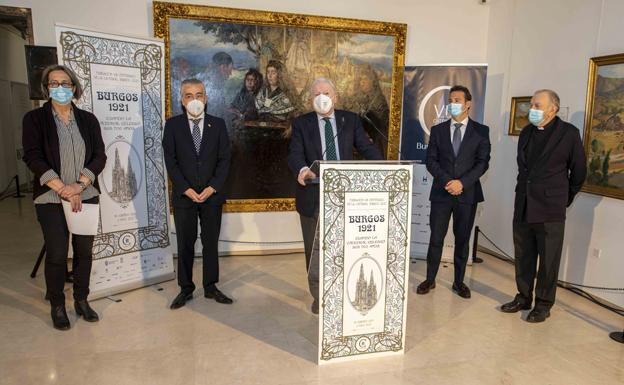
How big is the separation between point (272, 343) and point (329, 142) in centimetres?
150

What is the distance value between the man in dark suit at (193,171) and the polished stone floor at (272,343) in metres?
0.44

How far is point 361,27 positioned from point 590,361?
12.9 feet

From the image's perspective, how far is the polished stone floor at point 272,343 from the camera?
2625 millimetres

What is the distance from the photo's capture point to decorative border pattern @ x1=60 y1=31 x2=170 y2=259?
3.42m

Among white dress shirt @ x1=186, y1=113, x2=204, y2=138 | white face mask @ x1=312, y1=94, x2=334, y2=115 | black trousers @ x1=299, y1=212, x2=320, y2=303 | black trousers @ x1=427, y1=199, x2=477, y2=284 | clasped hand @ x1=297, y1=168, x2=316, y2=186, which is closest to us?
black trousers @ x1=299, y1=212, x2=320, y2=303

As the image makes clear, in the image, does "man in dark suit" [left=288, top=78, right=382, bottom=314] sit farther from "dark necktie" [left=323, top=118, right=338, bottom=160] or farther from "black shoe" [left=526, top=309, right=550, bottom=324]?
"black shoe" [left=526, top=309, right=550, bottom=324]

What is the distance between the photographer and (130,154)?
378cm

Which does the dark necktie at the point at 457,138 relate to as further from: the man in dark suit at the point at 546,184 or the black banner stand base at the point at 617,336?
the black banner stand base at the point at 617,336

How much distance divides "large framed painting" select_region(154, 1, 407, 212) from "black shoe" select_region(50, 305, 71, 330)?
7.03ft

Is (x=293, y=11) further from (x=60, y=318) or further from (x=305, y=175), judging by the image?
(x=60, y=318)

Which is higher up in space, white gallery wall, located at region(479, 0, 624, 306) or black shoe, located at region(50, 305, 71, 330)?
white gallery wall, located at region(479, 0, 624, 306)

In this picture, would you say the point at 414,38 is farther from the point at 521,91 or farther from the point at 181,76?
the point at 181,76

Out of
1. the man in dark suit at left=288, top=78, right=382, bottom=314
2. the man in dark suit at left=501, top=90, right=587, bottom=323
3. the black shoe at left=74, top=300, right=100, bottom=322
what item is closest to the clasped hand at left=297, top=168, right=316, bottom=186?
the man in dark suit at left=288, top=78, right=382, bottom=314

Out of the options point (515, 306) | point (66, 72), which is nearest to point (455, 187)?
point (515, 306)
